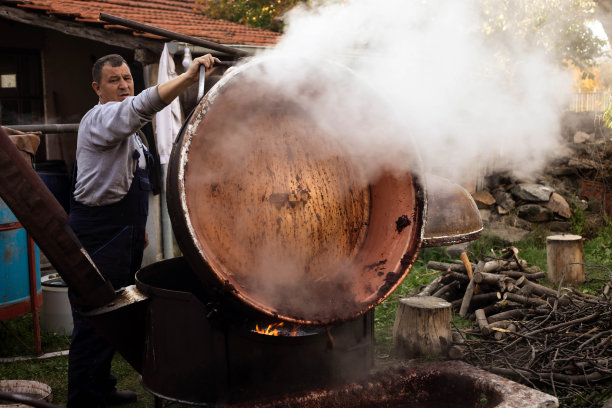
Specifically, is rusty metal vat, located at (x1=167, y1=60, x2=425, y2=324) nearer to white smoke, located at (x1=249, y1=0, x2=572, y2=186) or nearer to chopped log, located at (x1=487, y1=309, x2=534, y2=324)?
white smoke, located at (x1=249, y1=0, x2=572, y2=186)

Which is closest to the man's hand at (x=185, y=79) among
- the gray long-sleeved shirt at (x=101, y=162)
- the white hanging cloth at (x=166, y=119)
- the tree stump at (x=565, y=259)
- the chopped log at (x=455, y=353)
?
the gray long-sleeved shirt at (x=101, y=162)

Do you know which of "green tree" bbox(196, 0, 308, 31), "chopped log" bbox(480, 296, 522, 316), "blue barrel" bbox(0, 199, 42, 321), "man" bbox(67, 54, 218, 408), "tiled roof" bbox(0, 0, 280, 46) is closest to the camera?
"man" bbox(67, 54, 218, 408)

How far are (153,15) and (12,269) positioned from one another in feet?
18.4

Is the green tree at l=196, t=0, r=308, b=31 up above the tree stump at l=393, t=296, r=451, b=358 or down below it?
above

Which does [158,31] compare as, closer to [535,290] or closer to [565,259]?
[535,290]

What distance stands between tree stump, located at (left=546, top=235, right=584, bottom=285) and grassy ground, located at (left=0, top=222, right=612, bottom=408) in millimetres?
155

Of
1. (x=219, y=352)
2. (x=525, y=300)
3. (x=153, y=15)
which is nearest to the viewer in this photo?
(x=219, y=352)

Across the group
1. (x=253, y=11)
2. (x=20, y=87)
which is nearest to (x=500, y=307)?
(x=20, y=87)

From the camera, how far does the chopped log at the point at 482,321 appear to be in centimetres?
468

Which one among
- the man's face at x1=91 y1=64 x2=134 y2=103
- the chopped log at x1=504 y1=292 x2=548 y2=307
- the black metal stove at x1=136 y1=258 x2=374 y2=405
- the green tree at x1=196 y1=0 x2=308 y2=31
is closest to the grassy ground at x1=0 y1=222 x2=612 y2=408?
the chopped log at x1=504 y1=292 x2=548 y2=307

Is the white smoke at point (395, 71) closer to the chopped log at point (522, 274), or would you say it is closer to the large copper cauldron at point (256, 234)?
the large copper cauldron at point (256, 234)

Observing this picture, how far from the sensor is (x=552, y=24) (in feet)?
33.7

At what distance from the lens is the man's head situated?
3385 mm

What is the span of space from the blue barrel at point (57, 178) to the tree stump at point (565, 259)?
581 cm
